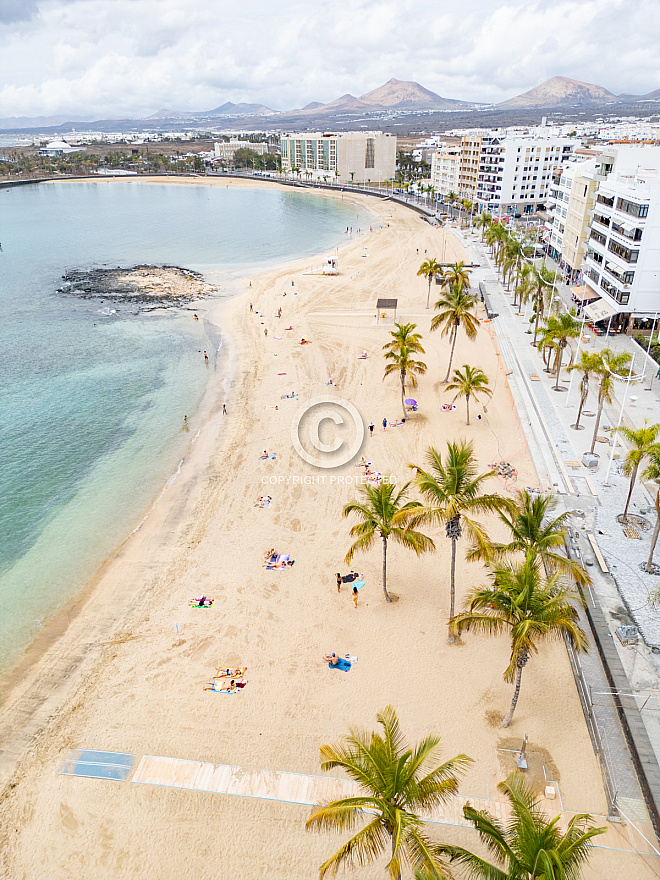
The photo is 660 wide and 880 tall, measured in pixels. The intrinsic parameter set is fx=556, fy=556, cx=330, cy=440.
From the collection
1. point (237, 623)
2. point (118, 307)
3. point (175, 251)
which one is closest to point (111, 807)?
point (237, 623)

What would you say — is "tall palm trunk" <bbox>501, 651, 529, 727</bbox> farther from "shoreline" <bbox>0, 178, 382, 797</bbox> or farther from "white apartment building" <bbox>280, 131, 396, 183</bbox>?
"white apartment building" <bbox>280, 131, 396, 183</bbox>

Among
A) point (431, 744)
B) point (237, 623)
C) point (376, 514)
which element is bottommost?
point (237, 623)

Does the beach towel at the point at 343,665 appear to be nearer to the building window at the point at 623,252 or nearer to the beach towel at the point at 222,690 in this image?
the beach towel at the point at 222,690

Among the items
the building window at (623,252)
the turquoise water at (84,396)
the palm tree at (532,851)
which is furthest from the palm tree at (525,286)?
the palm tree at (532,851)

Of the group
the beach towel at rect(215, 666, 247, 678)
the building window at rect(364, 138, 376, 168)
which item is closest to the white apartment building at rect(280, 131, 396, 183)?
the building window at rect(364, 138, 376, 168)

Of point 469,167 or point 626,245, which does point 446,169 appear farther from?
point 626,245

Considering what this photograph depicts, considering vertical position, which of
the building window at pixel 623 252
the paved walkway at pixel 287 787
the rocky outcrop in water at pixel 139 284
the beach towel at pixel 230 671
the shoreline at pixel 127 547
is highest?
the building window at pixel 623 252

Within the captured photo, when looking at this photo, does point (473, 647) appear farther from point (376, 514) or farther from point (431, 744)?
point (431, 744)

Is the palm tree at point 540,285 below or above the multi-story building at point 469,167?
below
